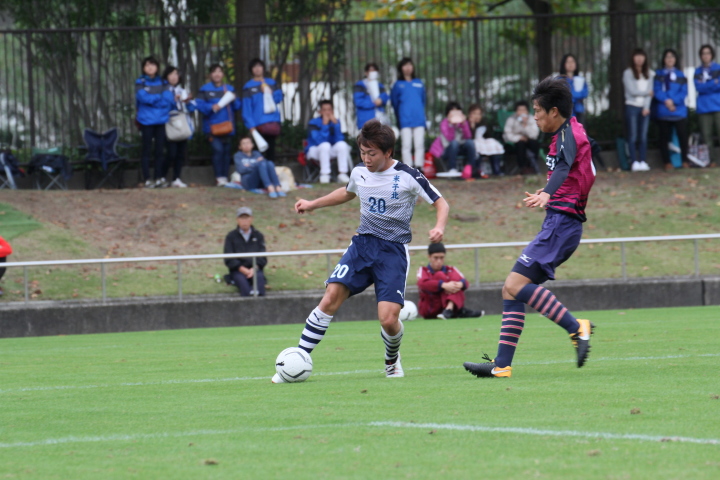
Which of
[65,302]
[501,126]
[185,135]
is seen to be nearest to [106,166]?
[185,135]

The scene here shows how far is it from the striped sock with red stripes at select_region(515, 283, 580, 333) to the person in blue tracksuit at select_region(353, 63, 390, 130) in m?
13.5

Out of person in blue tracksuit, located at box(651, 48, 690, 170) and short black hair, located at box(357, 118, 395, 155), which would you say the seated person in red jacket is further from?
A: person in blue tracksuit, located at box(651, 48, 690, 170)

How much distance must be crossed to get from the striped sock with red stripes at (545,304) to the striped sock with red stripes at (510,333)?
0.11m

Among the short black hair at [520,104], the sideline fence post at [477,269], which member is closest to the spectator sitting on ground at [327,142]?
the short black hair at [520,104]

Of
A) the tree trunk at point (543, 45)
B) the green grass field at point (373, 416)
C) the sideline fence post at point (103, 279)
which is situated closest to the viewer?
the green grass field at point (373, 416)

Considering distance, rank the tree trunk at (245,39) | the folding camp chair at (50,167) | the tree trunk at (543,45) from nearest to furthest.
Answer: the folding camp chair at (50,167) < the tree trunk at (245,39) < the tree trunk at (543,45)

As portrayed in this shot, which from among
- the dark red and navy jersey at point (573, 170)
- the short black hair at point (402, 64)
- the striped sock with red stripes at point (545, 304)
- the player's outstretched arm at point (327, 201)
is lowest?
the striped sock with red stripes at point (545, 304)

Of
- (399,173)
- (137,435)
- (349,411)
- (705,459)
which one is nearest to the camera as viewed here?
(705,459)

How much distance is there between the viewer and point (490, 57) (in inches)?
902

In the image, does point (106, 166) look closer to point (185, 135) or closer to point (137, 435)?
point (185, 135)

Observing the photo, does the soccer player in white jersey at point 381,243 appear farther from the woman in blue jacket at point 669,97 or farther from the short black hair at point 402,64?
the woman in blue jacket at point 669,97

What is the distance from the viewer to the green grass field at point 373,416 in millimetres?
4691

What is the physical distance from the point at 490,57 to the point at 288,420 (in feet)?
58.7

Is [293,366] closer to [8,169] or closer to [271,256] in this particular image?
[271,256]
